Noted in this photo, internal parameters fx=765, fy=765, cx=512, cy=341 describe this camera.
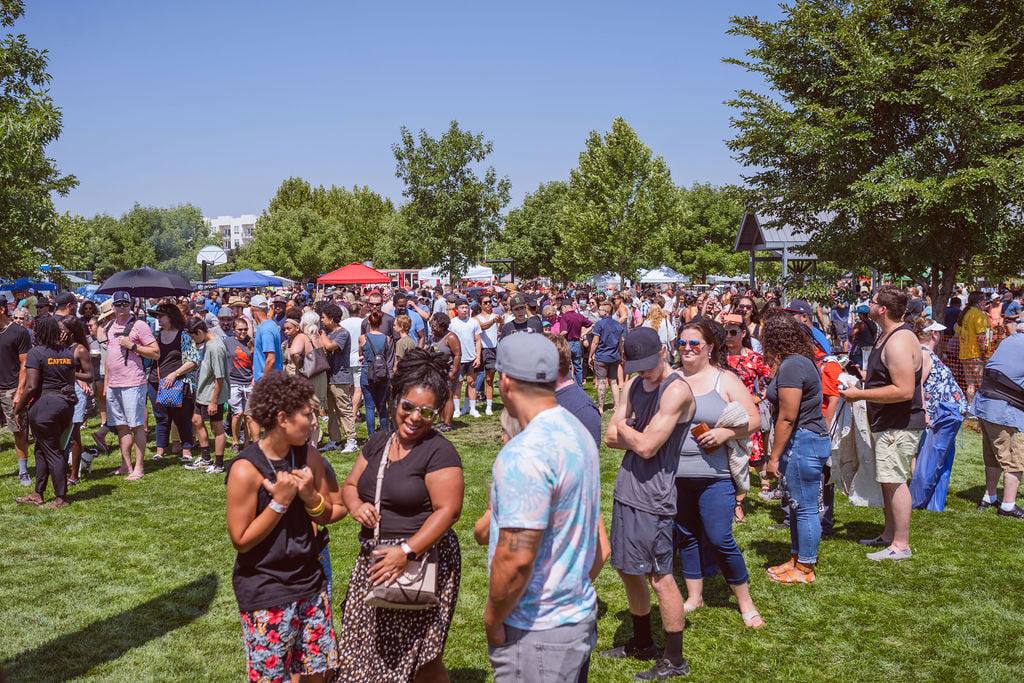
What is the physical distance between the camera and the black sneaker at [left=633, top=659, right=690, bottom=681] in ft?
14.4

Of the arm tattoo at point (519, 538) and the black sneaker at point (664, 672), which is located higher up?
the arm tattoo at point (519, 538)

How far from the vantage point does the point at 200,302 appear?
20.5 m

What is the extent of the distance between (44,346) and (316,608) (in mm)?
5777

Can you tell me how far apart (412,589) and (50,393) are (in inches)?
240

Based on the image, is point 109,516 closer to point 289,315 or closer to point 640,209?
point 289,315

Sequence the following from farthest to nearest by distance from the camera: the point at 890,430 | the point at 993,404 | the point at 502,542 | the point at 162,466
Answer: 1. the point at 162,466
2. the point at 993,404
3. the point at 890,430
4. the point at 502,542

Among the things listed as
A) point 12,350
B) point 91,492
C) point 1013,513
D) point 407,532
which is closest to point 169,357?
point 91,492

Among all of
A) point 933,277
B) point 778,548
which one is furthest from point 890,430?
point 933,277

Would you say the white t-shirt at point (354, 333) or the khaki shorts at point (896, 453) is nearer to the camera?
the khaki shorts at point (896, 453)

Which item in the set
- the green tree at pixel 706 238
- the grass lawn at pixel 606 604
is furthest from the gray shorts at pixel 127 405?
the green tree at pixel 706 238

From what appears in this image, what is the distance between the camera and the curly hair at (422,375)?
11.3ft

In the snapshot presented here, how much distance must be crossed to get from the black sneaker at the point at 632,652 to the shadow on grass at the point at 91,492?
637 centimetres

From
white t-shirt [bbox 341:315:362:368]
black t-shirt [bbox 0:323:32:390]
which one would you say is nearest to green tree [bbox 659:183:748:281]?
white t-shirt [bbox 341:315:362:368]

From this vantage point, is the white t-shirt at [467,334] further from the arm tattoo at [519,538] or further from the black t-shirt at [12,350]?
the arm tattoo at [519,538]
